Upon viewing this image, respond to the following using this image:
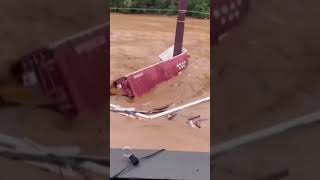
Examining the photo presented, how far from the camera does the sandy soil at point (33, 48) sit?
6.68 feet

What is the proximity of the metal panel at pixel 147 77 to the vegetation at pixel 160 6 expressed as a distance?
459 centimetres

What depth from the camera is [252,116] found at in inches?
82.4

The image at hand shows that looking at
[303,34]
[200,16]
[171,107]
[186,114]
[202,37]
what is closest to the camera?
[303,34]

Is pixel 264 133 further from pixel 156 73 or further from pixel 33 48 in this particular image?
pixel 156 73

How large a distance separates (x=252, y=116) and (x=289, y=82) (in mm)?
178

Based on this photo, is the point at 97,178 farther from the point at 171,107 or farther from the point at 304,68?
the point at 171,107

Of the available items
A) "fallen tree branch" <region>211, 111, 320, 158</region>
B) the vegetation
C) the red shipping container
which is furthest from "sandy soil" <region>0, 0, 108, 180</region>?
the vegetation

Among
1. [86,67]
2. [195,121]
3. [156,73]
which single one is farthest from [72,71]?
[156,73]

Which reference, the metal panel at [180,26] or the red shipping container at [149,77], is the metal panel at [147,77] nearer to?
the red shipping container at [149,77]

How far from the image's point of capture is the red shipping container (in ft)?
31.6

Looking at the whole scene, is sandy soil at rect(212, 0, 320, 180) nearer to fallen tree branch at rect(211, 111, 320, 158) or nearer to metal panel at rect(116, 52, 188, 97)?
fallen tree branch at rect(211, 111, 320, 158)

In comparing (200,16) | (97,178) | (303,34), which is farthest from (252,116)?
(200,16)

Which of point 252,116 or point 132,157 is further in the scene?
point 132,157

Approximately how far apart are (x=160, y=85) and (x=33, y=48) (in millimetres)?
8136
